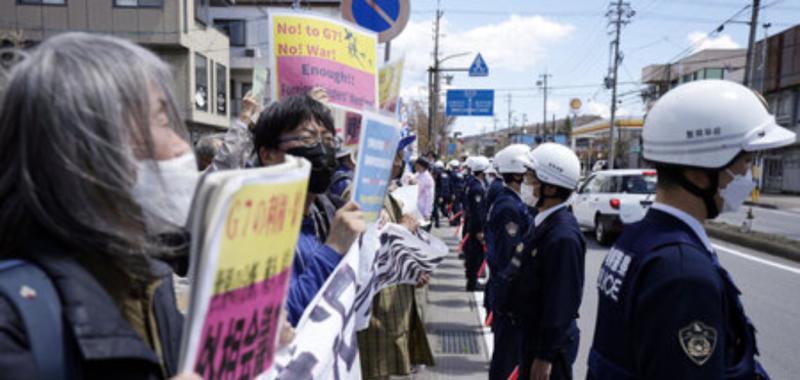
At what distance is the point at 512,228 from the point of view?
5.07m

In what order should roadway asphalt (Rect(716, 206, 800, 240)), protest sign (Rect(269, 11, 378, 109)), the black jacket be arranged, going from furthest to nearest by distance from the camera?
roadway asphalt (Rect(716, 206, 800, 240)) < protest sign (Rect(269, 11, 378, 109)) < the black jacket

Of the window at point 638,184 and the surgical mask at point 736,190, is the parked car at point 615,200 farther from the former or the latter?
the surgical mask at point 736,190

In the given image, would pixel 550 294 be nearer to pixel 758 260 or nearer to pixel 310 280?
pixel 310 280

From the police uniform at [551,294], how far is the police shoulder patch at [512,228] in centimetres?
178

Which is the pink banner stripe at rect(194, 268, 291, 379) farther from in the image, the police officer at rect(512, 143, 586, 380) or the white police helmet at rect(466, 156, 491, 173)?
the white police helmet at rect(466, 156, 491, 173)

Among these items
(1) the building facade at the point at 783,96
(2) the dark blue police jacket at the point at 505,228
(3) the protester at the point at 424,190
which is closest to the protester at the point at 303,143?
(2) the dark blue police jacket at the point at 505,228

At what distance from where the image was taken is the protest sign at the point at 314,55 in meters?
2.69

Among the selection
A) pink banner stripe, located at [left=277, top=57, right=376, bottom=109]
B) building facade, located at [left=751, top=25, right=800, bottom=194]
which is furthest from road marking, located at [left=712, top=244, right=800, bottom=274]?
building facade, located at [left=751, top=25, right=800, bottom=194]

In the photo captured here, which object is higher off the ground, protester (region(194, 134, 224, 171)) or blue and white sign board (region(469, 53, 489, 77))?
blue and white sign board (region(469, 53, 489, 77))

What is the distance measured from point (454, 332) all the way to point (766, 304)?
4568 mm

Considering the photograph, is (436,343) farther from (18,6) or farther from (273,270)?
(18,6)

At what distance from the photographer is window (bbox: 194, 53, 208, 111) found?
77.5 ft

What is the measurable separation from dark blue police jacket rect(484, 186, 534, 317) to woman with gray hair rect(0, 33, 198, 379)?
407 centimetres

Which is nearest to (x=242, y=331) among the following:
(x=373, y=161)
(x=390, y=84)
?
(x=373, y=161)
